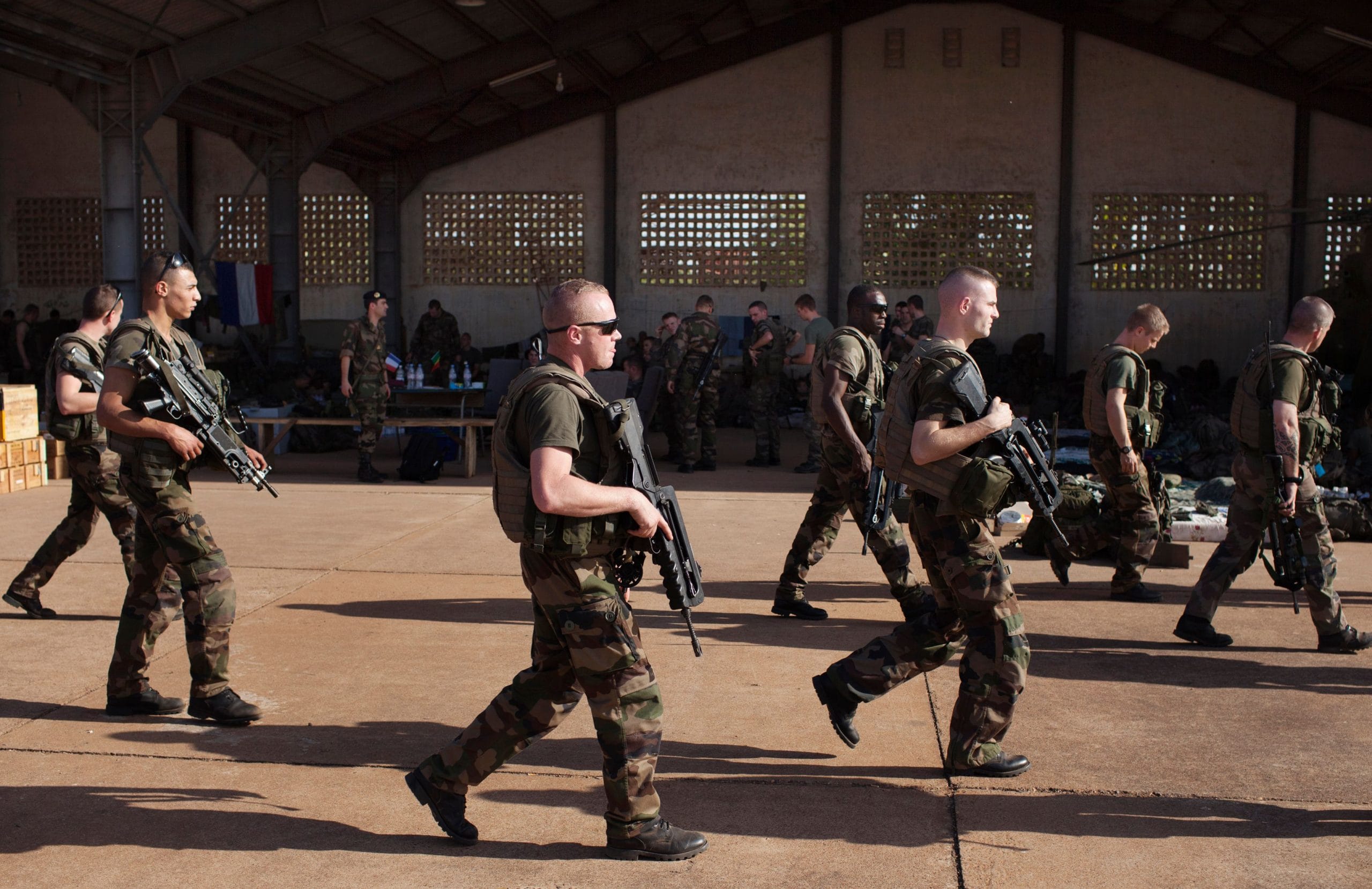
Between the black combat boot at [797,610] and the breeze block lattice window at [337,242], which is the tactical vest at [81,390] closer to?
the black combat boot at [797,610]

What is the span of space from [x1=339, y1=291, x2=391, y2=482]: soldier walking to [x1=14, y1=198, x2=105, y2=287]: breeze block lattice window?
1204cm

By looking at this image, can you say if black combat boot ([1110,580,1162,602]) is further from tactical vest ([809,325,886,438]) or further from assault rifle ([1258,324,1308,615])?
tactical vest ([809,325,886,438])

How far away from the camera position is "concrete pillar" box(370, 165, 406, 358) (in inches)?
803

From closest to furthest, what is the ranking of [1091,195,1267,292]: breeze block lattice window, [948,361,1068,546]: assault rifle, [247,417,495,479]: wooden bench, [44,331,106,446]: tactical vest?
[948,361,1068,546]: assault rifle < [44,331,106,446]: tactical vest < [247,417,495,479]: wooden bench < [1091,195,1267,292]: breeze block lattice window

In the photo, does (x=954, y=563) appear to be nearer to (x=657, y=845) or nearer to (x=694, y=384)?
(x=657, y=845)

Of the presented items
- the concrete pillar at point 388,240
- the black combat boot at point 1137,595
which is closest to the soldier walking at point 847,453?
the black combat boot at point 1137,595

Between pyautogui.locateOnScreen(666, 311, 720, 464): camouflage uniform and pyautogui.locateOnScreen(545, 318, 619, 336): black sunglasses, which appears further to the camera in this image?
pyautogui.locateOnScreen(666, 311, 720, 464): camouflage uniform

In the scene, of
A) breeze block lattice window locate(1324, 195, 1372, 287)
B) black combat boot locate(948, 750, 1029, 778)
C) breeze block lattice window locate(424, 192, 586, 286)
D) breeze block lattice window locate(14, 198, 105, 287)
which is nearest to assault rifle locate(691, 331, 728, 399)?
black combat boot locate(948, 750, 1029, 778)

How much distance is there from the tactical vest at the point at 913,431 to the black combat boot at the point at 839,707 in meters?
0.73

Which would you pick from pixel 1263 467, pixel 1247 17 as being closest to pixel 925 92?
pixel 1247 17

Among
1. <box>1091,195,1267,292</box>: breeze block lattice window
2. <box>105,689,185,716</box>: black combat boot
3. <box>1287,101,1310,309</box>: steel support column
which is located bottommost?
<box>105,689,185,716</box>: black combat boot

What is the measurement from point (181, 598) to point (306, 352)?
16.3 metres

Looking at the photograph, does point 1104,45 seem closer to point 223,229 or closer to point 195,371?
point 223,229

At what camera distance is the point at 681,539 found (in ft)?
11.0
